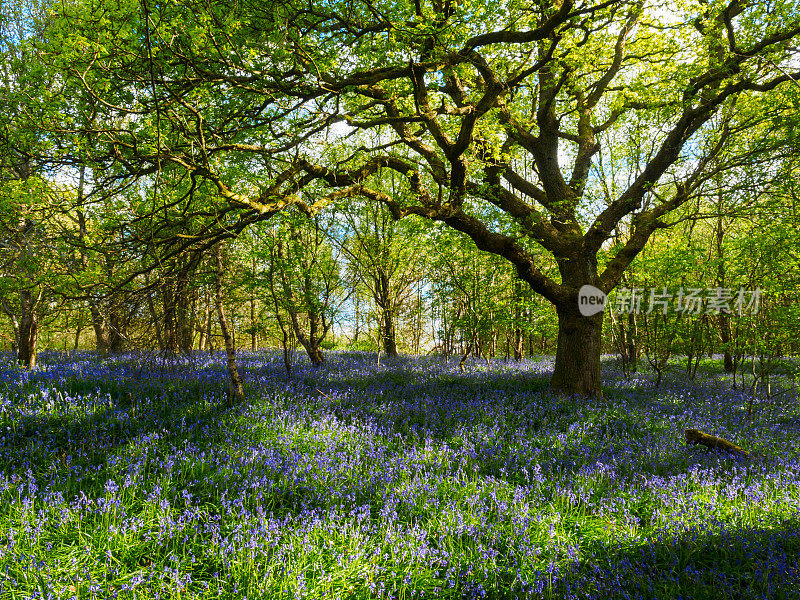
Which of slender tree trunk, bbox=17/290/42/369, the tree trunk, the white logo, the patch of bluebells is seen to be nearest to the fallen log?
the patch of bluebells

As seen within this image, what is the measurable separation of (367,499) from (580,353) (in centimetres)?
560

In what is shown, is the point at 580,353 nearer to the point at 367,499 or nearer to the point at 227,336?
the point at 367,499

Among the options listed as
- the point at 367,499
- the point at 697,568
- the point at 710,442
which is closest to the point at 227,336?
the point at 367,499

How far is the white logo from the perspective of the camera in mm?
7840

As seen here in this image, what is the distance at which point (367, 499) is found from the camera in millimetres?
4035

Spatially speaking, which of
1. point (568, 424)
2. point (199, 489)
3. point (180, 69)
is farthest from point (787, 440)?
point (180, 69)

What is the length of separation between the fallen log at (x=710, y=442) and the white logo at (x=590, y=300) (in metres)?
2.54

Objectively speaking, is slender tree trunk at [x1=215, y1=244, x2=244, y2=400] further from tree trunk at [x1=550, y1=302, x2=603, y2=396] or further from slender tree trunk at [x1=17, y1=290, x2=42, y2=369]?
tree trunk at [x1=550, y1=302, x2=603, y2=396]

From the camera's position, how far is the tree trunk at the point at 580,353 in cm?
788

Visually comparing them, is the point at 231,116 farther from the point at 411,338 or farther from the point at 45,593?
the point at 411,338

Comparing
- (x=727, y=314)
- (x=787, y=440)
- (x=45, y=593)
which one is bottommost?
(x=787, y=440)

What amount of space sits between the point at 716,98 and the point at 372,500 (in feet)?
27.0

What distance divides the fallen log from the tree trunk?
1907 mm

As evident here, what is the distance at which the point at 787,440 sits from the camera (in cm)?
625
